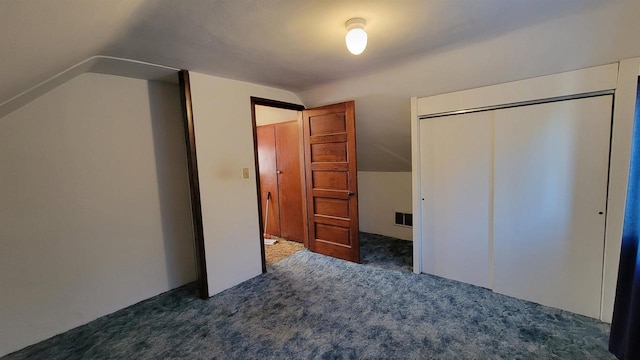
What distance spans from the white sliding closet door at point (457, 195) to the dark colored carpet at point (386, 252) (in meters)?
0.38

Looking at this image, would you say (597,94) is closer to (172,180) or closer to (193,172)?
(193,172)

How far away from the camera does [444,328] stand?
6.50 feet

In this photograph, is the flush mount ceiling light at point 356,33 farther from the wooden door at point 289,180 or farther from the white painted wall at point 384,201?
the white painted wall at point 384,201

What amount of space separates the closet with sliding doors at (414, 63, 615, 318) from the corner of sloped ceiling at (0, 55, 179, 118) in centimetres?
248

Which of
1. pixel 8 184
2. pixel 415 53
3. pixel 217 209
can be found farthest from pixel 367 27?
pixel 8 184

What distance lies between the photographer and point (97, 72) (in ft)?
7.34

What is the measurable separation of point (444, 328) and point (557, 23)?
89.8 inches

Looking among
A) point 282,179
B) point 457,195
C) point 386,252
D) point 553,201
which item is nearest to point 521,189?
point 553,201

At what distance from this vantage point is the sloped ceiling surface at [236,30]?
45.4 inches

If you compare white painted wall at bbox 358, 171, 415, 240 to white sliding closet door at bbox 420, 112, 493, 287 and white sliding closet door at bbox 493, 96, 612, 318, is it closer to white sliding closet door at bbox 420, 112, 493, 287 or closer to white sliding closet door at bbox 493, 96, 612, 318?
white sliding closet door at bbox 420, 112, 493, 287

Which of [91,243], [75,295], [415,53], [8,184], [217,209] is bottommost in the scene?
[75,295]

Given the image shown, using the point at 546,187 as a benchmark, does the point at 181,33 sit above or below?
above

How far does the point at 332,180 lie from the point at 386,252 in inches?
49.4

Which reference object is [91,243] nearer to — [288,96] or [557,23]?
[288,96]
